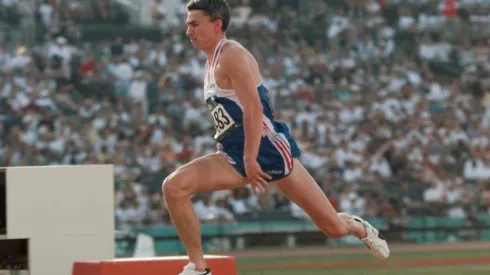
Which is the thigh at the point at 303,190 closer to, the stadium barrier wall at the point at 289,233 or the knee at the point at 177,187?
the knee at the point at 177,187

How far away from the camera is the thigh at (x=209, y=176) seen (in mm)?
8586

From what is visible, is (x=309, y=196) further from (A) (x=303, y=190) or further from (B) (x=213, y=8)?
(B) (x=213, y=8)

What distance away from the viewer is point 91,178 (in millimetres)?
10273

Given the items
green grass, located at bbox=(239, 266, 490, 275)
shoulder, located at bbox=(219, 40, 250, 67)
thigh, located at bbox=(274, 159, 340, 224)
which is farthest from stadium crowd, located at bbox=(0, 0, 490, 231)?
shoulder, located at bbox=(219, 40, 250, 67)

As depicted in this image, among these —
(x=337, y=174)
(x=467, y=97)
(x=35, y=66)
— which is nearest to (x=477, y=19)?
(x=467, y=97)

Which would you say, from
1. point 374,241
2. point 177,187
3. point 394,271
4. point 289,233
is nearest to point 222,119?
point 177,187

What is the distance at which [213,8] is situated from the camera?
869 cm

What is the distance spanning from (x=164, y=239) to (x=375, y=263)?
486cm

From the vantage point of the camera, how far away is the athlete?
844 centimetres

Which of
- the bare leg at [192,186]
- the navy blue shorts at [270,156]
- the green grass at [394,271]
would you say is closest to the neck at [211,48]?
the navy blue shorts at [270,156]

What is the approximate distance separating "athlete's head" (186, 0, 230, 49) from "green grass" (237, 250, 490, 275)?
6605mm

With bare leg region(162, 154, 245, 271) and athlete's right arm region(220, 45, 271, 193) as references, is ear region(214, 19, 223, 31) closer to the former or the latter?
athlete's right arm region(220, 45, 271, 193)

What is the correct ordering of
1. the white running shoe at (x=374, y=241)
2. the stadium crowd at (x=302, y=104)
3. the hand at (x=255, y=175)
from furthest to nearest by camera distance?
the stadium crowd at (x=302, y=104) → the white running shoe at (x=374, y=241) → the hand at (x=255, y=175)

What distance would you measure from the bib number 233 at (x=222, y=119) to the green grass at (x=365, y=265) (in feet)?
20.9
